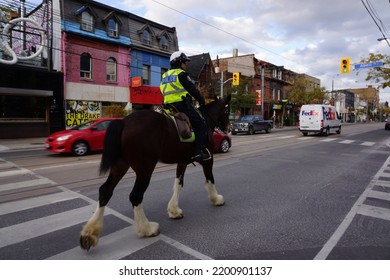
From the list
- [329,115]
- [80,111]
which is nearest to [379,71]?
[329,115]

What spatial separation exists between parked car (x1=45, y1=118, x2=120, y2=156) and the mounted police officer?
7.35m

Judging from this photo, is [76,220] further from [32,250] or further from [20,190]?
[20,190]

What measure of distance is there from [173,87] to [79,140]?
26.9 feet

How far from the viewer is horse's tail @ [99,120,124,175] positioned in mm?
3543

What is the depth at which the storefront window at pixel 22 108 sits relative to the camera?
714 inches

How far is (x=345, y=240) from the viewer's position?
372cm

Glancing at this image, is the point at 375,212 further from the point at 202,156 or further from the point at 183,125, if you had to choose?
the point at 183,125

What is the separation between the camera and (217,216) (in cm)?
458

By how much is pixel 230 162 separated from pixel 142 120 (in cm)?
662

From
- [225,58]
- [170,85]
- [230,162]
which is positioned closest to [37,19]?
[230,162]

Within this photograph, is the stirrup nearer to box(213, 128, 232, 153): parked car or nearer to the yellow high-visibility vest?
the yellow high-visibility vest

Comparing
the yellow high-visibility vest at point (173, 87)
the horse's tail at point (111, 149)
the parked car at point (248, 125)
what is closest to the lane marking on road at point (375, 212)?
the yellow high-visibility vest at point (173, 87)

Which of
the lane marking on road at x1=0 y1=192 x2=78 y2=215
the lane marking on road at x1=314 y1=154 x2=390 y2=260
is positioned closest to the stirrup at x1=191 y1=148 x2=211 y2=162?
the lane marking on road at x1=314 y1=154 x2=390 y2=260

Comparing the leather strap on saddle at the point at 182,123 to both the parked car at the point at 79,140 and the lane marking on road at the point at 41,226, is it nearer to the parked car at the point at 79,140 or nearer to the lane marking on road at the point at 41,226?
the lane marking on road at the point at 41,226
